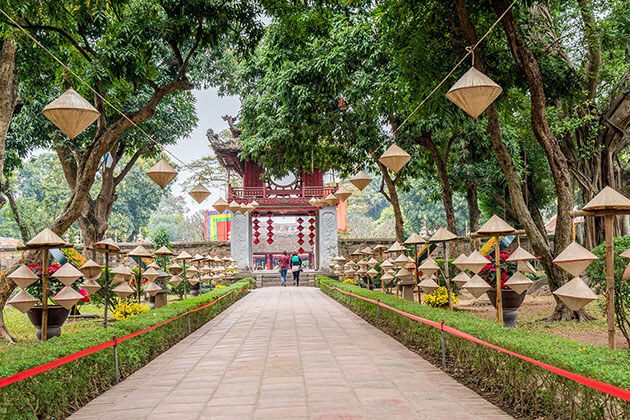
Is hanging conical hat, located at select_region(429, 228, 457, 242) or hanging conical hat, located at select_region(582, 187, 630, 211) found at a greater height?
hanging conical hat, located at select_region(582, 187, 630, 211)

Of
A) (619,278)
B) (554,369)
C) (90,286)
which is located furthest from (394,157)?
(554,369)

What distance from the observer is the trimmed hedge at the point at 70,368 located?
3.54 m

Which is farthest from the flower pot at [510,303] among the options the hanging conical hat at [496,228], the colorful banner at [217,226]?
the colorful banner at [217,226]

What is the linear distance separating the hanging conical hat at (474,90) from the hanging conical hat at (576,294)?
2.16m

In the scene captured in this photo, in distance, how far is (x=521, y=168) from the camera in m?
16.3

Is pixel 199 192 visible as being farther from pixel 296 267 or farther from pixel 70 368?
pixel 296 267

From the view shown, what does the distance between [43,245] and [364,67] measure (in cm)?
866

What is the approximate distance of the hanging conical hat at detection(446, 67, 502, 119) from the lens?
5.63m

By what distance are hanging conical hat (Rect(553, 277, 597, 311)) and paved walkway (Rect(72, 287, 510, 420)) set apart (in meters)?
1.22

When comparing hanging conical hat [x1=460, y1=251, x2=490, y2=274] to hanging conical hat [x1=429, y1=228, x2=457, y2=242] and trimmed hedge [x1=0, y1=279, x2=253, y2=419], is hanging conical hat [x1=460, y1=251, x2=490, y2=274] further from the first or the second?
trimmed hedge [x1=0, y1=279, x2=253, y2=419]

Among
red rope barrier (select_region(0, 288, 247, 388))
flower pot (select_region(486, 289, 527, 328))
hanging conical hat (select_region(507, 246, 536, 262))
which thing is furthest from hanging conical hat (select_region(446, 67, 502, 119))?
red rope barrier (select_region(0, 288, 247, 388))

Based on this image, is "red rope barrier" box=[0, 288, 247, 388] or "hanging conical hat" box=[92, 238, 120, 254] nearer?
"red rope barrier" box=[0, 288, 247, 388]

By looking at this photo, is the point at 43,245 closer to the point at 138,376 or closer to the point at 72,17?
the point at 138,376

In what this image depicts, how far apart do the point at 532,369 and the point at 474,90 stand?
3.05 metres
